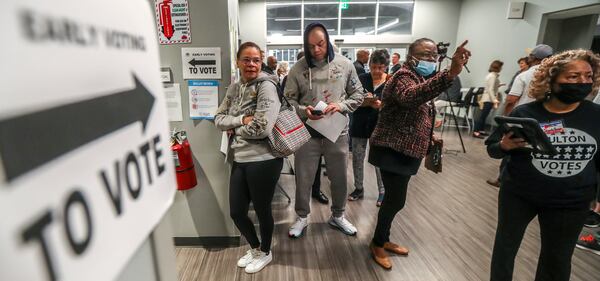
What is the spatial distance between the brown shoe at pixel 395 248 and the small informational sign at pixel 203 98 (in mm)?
1543

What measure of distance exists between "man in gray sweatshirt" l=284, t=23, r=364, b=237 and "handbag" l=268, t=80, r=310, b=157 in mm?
217

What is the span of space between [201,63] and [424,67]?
137 cm

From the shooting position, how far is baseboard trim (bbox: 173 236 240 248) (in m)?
2.09

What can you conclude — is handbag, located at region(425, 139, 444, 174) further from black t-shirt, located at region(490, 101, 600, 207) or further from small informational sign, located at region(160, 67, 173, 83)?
small informational sign, located at region(160, 67, 173, 83)

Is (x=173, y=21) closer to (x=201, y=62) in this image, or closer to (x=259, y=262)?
(x=201, y=62)

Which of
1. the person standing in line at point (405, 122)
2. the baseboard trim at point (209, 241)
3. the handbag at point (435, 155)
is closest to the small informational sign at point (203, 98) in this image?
the baseboard trim at point (209, 241)

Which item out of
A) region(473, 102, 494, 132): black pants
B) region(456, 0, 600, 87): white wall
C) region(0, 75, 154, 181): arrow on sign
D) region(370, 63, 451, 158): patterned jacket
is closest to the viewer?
region(0, 75, 154, 181): arrow on sign

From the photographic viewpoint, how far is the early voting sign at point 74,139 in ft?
0.69

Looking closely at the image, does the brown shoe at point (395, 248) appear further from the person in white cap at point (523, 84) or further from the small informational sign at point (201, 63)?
the person in white cap at point (523, 84)

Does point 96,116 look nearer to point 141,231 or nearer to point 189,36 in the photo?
point 141,231

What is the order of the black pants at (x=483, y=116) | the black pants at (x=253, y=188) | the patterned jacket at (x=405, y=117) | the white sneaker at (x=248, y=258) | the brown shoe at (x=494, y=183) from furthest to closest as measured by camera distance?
the black pants at (x=483, y=116), the brown shoe at (x=494, y=183), the white sneaker at (x=248, y=258), the black pants at (x=253, y=188), the patterned jacket at (x=405, y=117)

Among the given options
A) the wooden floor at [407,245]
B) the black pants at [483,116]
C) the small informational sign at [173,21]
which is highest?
the small informational sign at [173,21]

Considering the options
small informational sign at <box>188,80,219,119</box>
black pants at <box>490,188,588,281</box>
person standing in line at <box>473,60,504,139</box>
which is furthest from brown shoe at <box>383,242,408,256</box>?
person standing in line at <box>473,60,504,139</box>

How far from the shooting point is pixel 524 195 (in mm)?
1282
